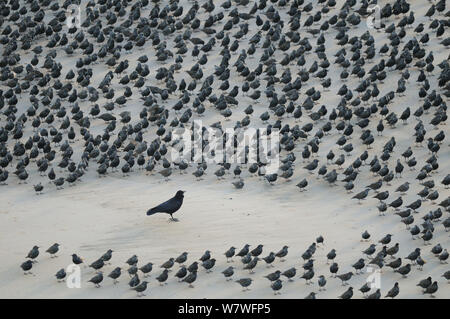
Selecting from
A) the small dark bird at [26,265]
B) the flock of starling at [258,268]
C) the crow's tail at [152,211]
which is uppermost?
the crow's tail at [152,211]

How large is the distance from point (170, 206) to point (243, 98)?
10660mm

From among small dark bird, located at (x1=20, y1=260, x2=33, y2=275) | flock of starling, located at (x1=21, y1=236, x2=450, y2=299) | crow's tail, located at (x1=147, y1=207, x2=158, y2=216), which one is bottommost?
flock of starling, located at (x1=21, y1=236, x2=450, y2=299)

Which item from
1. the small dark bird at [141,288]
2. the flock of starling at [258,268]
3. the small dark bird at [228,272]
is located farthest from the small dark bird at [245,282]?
the small dark bird at [141,288]

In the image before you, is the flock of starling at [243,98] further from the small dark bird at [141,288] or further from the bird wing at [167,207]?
the bird wing at [167,207]

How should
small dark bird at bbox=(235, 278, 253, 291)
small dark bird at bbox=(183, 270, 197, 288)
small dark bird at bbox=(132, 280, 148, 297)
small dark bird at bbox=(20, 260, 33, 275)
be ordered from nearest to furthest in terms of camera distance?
small dark bird at bbox=(132, 280, 148, 297)
small dark bird at bbox=(235, 278, 253, 291)
small dark bird at bbox=(183, 270, 197, 288)
small dark bird at bbox=(20, 260, 33, 275)

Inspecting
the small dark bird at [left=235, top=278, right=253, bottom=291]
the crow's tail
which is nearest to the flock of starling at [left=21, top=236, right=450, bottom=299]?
the small dark bird at [left=235, top=278, right=253, bottom=291]

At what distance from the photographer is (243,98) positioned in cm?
5141

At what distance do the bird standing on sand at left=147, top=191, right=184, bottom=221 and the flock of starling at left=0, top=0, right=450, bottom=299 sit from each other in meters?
3.27

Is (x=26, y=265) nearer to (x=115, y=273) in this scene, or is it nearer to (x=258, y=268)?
(x=115, y=273)

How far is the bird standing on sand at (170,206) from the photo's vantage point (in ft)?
137

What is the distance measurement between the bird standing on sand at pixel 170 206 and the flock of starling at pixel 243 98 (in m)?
3.27


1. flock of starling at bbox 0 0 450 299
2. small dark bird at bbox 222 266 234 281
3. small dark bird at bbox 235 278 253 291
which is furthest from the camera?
flock of starling at bbox 0 0 450 299

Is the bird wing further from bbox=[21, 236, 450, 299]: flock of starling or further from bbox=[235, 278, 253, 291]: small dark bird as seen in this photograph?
bbox=[235, 278, 253, 291]: small dark bird

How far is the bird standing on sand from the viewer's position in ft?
137
